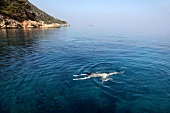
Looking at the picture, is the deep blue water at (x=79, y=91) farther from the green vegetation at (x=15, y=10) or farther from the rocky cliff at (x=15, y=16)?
the green vegetation at (x=15, y=10)

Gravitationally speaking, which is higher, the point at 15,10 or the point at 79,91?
the point at 15,10

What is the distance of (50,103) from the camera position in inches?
544

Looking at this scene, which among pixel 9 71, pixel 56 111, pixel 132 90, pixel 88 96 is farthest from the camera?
pixel 9 71

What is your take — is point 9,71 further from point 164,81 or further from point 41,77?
point 164,81

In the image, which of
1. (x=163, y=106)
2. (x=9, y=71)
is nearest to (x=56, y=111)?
(x=163, y=106)

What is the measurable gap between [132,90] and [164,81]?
5688 millimetres

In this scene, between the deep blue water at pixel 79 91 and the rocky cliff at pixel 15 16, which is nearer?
the deep blue water at pixel 79 91

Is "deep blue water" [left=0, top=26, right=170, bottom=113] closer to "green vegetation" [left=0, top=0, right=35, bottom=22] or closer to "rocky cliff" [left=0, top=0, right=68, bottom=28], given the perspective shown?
"rocky cliff" [left=0, top=0, right=68, bottom=28]

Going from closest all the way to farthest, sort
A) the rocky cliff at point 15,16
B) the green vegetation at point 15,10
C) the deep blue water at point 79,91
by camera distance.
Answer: the deep blue water at point 79,91, the rocky cliff at point 15,16, the green vegetation at point 15,10

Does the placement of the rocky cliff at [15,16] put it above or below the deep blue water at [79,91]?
above

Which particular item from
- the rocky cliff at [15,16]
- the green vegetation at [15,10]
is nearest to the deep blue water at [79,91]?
the rocky cliff at [15,16]

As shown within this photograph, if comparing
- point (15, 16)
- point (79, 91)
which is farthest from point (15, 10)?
point (79, 91)

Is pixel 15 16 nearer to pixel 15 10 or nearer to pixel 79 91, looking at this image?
pixel 15 10

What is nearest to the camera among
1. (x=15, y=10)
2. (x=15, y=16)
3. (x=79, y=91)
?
(x=79, y=91)
